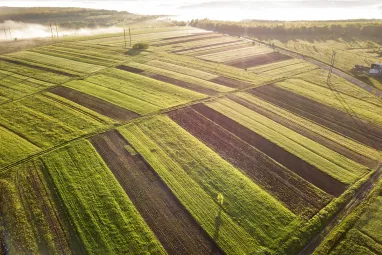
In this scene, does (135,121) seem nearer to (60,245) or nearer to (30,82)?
(60,245)

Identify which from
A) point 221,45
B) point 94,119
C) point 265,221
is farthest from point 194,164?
point 221,45

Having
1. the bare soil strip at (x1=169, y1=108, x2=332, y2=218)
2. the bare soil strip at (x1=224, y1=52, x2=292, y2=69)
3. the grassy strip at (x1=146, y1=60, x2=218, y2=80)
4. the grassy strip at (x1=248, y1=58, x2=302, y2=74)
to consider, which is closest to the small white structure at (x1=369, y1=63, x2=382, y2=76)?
the grassy strip at (x1=248, y1=58, x2=302, y2=74)

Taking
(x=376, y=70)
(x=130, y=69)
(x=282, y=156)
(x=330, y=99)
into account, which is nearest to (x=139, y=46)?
(x=130, y=69)

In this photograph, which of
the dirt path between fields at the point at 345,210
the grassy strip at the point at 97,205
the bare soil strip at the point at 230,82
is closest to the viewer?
the grassy strip at the point at 97,205

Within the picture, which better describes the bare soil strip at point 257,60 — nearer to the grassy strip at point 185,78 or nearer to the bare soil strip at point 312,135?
the grassy strip at point 185,78

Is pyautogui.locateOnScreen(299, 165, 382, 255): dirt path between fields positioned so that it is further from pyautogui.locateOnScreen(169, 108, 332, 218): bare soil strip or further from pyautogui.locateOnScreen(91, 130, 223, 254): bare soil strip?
pyautogui.locateOnScreen(91, 130, 223, 254): bare soil strip

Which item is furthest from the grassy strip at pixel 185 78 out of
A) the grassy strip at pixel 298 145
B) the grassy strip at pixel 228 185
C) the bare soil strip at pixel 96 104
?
the grassy strip at pixel 228 185
